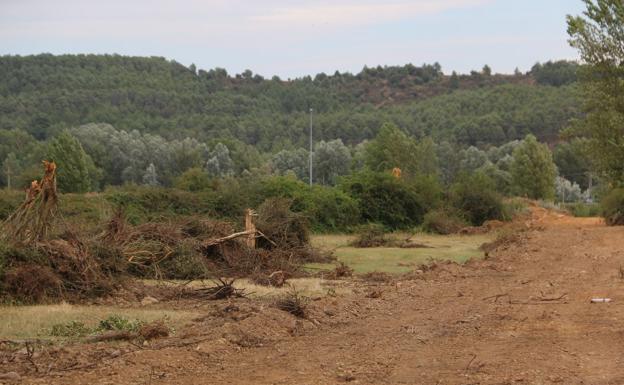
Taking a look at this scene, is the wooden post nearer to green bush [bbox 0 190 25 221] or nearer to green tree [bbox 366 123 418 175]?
green bush [bbox 0 190 25 221]

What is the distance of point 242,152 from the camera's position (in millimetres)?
86250

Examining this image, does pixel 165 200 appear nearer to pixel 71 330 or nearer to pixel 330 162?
pixel 71 330

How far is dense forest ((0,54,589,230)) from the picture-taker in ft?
239

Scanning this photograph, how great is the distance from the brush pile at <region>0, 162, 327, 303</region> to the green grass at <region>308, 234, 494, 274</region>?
1674 mm

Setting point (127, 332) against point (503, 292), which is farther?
point (503, 292)

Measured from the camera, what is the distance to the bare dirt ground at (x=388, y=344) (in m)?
8.83

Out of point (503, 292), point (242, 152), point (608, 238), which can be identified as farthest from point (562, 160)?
point (503, 292)

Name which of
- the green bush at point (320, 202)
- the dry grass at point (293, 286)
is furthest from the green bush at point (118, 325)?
the green bush at point (320, 202)

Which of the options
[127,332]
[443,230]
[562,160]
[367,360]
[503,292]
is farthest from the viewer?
[562,160]

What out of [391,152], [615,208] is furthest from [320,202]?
[391,152]

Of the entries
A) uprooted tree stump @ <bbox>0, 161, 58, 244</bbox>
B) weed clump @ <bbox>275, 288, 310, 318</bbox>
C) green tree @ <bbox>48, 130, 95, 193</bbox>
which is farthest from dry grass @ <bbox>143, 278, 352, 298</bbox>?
green tree @ <bbox>48, 130, 95, 193</bbox>

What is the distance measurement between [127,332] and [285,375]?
2.80m

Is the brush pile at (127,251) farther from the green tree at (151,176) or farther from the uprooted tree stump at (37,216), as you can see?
the green tree at (151,176)

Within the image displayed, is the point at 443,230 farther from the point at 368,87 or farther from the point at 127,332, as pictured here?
the point at 368,87
